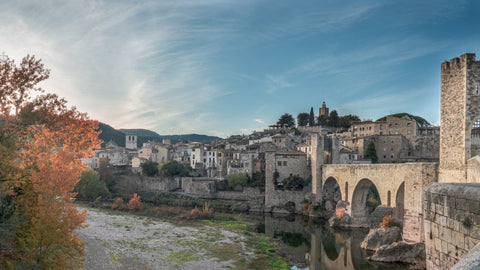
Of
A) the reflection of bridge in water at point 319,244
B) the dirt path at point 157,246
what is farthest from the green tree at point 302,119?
the dirt path at point 157,246

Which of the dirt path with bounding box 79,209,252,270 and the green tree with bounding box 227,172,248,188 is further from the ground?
the green tree with bounding box 227,172,248,188

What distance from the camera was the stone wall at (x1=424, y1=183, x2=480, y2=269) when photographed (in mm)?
4738

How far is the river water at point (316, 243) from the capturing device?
61.7ft

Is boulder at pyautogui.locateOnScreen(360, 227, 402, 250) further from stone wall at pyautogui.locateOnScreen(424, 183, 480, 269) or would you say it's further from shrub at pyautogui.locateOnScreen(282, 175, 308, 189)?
shrub at pyautogui.locateOnScreen(282, 175, 308, 189)

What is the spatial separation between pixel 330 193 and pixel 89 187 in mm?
28735

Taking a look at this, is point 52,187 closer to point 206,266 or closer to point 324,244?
point 206,266

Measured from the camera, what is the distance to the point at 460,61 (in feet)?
45.3

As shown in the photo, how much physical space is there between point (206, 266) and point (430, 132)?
42.3 meters

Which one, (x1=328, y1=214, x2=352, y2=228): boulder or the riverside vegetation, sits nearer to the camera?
the riverside vegetation

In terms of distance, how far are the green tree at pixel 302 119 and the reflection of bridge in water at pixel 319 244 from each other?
4868 cm

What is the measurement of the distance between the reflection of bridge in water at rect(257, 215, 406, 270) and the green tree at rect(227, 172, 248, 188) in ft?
32.8

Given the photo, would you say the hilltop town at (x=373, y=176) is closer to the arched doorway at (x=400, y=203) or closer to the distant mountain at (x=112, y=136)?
the arched doorway at (x=400, y=203)

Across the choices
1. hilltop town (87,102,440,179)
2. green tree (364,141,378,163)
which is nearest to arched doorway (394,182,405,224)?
hilltop town (87,102,440,179)

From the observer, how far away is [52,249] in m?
9.30
